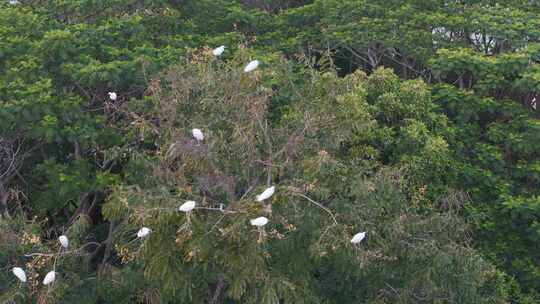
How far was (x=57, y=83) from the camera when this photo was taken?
7418mm

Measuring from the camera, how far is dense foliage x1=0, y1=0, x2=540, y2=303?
4945 millimetres

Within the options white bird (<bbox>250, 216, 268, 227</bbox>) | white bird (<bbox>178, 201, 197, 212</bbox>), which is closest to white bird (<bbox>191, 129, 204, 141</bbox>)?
white bird (<bbox>178, 201, 197, 212</bbox>)

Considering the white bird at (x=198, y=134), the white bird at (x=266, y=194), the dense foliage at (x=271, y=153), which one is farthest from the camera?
the dense foliage at (x=271, y=153)

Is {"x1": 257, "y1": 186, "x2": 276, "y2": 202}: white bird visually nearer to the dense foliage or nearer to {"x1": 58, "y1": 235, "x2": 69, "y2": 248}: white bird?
the dense foliage

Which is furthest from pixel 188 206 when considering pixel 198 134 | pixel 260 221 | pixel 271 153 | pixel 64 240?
pixel 64 240

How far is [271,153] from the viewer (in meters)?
5.04

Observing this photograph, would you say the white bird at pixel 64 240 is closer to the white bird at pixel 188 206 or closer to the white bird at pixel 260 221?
the white bird at pixel 188 206

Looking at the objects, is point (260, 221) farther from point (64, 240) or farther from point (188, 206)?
point (64, 240)

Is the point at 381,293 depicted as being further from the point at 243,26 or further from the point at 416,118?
the point at 243,26

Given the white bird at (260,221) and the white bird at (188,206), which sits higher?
the white bird at (188,206)

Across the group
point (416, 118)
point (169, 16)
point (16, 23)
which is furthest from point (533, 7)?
point (16, 23)

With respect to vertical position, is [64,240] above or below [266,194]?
below

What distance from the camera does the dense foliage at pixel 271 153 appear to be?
4945 mm

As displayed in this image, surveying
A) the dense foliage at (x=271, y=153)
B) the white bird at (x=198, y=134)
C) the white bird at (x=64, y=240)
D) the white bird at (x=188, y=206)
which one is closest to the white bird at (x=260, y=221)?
the dense foliage at (x=271, y=153)
